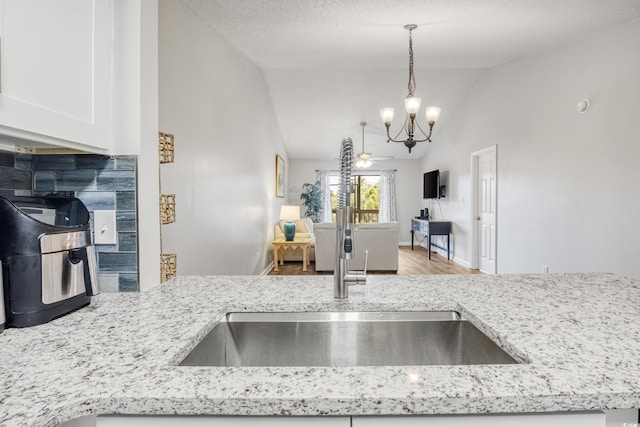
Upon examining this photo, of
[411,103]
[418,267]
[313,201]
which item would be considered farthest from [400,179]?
[411,103]

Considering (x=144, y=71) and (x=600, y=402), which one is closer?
(x=600, y=402)

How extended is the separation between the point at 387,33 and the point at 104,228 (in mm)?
3235

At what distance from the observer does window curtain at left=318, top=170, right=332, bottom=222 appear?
374 inches

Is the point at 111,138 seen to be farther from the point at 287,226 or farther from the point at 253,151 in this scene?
the point at 287,226

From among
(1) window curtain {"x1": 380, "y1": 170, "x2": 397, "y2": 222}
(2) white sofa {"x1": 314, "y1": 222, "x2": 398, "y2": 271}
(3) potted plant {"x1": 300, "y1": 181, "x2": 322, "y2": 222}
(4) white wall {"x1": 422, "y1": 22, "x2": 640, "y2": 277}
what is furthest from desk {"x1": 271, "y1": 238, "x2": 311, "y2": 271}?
(1) window curtain {"x1": 380, "y1": 170, "x2": 397, "y2": 222}

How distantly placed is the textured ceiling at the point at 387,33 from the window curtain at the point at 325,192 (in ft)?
12.2

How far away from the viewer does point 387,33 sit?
11.4 ft

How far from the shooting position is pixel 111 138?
1090 mm

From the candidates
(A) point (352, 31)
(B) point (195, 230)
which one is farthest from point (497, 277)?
(A) point (352, 31)

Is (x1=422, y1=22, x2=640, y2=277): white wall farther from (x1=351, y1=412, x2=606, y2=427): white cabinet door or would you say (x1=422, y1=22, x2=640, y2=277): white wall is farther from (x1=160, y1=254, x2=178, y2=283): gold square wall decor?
(x1=160, y1=254, x2=178, y2=283): gold square wall decor

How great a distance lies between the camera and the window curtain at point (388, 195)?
9.48 m

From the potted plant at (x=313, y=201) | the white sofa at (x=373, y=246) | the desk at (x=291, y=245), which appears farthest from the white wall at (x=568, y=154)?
the potted plant at (x=313, y=201)

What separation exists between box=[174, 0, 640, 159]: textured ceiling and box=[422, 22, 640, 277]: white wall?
0.27 m

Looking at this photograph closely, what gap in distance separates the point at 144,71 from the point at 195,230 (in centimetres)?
173
